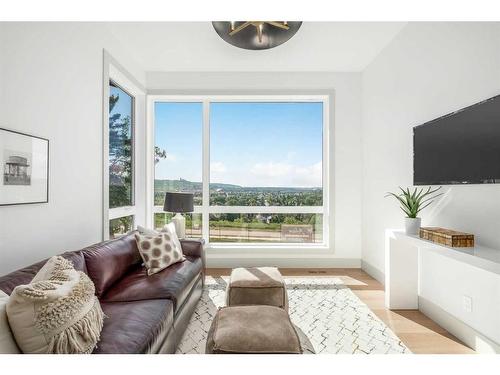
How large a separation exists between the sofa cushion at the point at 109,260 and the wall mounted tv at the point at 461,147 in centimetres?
275

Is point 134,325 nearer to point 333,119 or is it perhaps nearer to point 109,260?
point 109,260

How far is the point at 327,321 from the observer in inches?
98.1

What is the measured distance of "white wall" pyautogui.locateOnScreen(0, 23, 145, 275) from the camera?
1.88 m

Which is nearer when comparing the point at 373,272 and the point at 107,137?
the point at 107,137

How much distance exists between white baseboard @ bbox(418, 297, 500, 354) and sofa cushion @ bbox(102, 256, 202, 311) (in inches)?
87.2

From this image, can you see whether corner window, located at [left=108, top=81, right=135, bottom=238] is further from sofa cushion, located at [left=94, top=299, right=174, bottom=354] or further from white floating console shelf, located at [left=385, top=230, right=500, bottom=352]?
white floating console shelf, located at [left=385, top=230, right=500, bottom=352]

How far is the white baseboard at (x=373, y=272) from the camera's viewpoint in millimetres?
3530

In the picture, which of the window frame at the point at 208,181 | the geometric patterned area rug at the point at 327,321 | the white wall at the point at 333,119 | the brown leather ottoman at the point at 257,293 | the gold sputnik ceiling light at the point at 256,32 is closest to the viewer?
the geometric patterned area rug at the point at 327,321

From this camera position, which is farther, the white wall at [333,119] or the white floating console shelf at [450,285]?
the white wall at [333,119]

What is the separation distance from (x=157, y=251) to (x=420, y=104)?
2.97 meters

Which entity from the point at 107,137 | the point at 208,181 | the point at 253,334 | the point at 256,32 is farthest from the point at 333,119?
the point at 253,334

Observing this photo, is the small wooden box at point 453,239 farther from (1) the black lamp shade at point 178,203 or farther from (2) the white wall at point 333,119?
(1) the black lamp shade at point 178,203

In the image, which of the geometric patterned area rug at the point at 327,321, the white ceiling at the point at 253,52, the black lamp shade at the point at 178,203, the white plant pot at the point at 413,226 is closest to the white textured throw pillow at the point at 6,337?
the geometric patterned area rug at the point at 327,321

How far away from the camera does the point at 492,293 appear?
6.22ft
